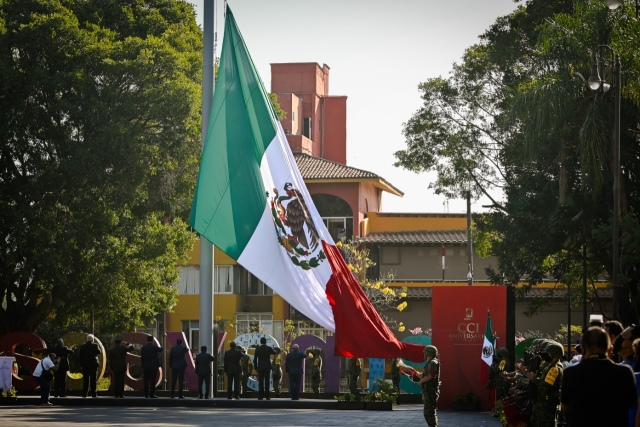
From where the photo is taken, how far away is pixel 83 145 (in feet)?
121

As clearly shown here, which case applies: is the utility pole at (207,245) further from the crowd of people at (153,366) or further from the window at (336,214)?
the window at (336,214)

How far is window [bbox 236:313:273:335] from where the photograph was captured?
6137 centimetres

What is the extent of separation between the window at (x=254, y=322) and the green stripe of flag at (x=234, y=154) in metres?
42.2

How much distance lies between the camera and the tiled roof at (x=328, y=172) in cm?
6462

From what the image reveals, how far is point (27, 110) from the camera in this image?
122ft

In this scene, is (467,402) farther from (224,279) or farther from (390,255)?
(390,255)

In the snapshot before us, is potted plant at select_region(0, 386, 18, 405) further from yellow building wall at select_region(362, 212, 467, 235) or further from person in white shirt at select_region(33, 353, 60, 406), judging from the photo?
yellow building wall at select_region(362, 212, 467, 235)

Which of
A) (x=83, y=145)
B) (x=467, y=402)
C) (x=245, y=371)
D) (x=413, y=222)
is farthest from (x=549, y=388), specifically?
(x=413, y=222)

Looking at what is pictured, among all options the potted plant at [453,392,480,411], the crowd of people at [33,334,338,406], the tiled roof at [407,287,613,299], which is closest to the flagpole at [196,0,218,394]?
the crowd of people at [33,334,338,406]

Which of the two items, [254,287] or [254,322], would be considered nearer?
[254,322]

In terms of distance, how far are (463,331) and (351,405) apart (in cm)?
334

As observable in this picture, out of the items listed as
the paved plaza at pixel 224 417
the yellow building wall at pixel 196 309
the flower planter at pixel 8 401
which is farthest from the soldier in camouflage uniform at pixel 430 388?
the yellow building wall at pixel 196 309

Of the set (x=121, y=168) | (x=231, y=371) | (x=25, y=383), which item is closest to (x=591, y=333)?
(x=231, y=371)

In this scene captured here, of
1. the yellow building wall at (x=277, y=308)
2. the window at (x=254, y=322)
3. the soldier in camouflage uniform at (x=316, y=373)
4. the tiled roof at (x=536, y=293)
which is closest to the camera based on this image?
the soldier in camouflage uniform at (x=316, y=373)
